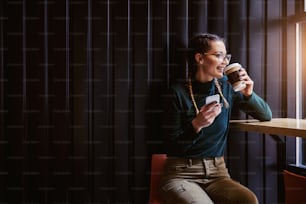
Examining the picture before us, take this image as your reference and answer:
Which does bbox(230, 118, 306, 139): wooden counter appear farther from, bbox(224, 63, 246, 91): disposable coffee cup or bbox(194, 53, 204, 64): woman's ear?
Answer: bbox(194, 53, 204, 64): woman's ear

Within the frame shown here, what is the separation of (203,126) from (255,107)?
12.3 inches

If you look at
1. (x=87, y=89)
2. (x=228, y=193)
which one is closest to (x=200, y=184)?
(x=228, y=193)

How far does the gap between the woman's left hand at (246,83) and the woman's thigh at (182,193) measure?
47cm

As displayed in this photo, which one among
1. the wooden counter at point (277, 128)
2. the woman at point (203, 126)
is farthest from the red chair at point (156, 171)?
the wooden counter at point (277, 128)

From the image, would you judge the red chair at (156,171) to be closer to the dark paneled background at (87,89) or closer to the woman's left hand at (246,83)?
the dark paneled background at (87,89)

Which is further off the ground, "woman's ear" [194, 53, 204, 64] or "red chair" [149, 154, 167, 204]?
"woman's ear" [194, 53, 204, 64]

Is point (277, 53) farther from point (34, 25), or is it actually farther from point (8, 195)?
point (8, 195)

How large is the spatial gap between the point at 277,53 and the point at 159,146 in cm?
80

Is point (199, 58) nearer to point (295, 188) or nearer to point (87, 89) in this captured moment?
point (87, 89)

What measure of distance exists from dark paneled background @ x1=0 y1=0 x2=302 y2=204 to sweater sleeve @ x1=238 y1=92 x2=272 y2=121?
174mm

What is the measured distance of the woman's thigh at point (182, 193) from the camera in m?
1.41

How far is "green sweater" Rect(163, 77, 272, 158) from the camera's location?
159 centimetres

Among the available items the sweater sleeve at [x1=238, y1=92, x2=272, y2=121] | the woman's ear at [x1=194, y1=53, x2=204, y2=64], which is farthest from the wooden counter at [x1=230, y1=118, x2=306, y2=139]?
the woman's ear at [x1=194, y1=53, x2=204, y2=64]

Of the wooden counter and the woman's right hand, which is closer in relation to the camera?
the wooden counter
